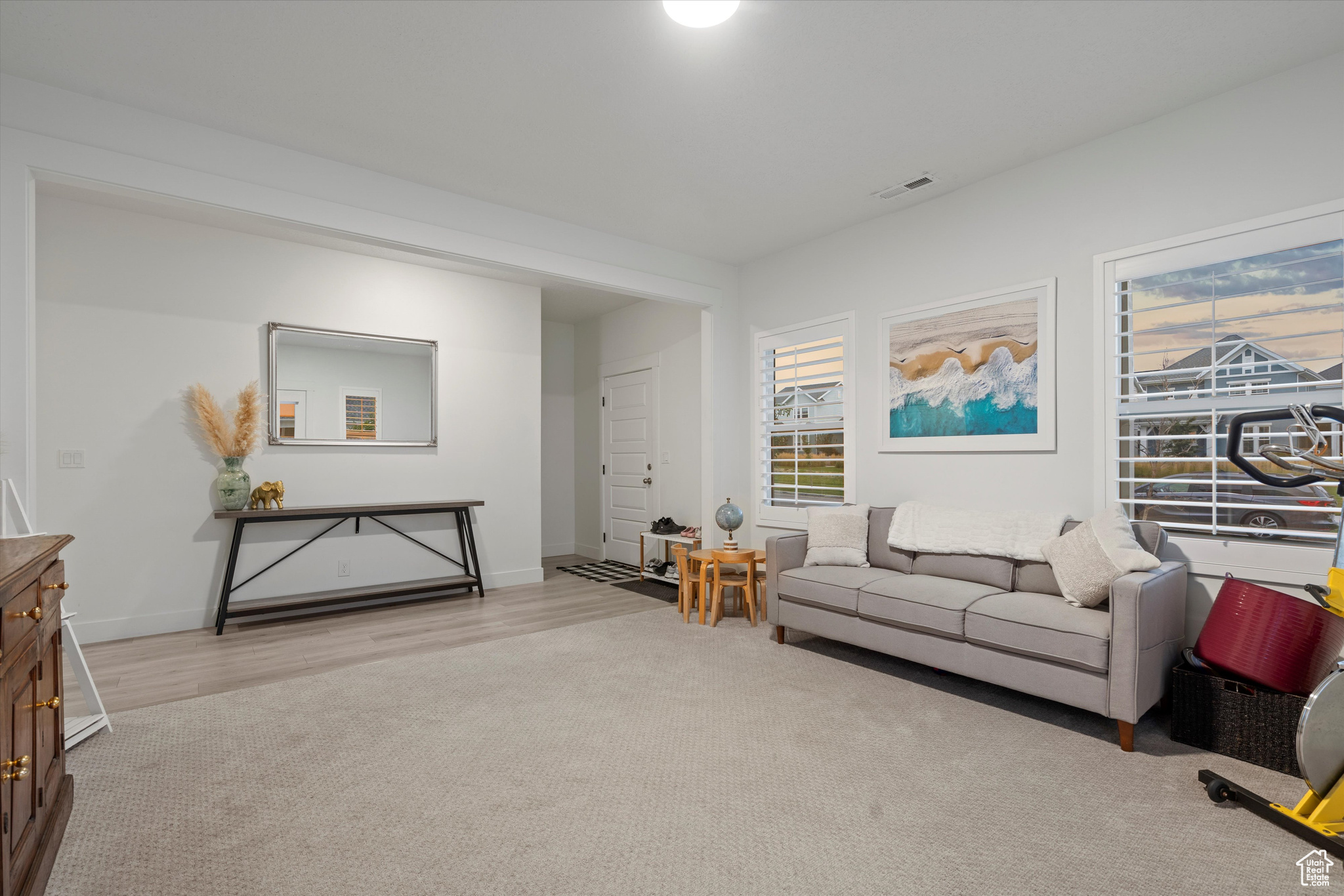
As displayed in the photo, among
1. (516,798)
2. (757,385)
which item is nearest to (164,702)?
(516,798)

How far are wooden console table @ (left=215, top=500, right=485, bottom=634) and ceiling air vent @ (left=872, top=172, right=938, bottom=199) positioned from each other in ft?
12.0

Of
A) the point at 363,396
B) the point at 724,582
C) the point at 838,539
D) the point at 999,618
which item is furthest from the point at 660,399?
the point at 999,618

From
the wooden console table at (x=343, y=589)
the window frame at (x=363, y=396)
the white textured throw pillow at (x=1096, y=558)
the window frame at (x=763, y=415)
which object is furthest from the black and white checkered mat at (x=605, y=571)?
the white textured throw pillow at (x=1096, y=558)

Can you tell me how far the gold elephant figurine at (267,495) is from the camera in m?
4.46

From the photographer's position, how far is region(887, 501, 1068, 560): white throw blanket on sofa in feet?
10.8

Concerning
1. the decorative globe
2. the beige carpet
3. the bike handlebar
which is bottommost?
the beige carpet

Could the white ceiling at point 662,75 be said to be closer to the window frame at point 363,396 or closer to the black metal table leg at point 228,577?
the window frame at point 363,396

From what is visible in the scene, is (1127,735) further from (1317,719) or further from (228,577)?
(228,577)

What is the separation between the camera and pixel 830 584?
3.58m

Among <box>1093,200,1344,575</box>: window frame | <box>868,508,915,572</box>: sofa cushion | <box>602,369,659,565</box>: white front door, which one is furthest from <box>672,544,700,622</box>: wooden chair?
<box>1093,200,1344,575</box>: window frame

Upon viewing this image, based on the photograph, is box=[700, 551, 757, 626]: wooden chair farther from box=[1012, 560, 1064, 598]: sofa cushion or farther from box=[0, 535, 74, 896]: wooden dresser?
box=[0, 535, 74, 896]: wooden dresser

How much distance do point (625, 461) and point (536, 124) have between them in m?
4.06

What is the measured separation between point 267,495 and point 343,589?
35.7 inches

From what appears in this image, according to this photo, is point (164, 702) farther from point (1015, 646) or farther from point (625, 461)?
point (625, 461)
